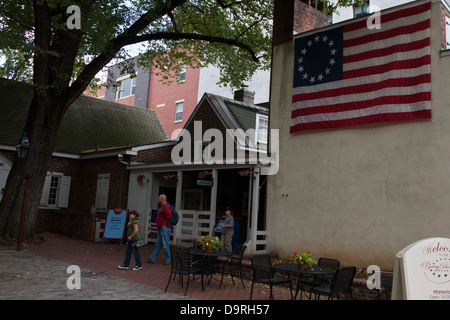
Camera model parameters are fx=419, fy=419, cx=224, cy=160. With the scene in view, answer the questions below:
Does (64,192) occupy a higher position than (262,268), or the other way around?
(64,192)

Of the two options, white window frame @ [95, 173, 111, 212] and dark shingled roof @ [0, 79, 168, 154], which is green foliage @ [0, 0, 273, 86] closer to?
dark shingled roof @ [0, 79, 168, 154]

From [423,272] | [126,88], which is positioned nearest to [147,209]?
[423,272]

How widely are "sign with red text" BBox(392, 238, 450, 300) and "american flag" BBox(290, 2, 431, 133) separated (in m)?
5.40

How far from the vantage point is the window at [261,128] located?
60.0 feet

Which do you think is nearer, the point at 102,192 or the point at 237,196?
the point at 237,196

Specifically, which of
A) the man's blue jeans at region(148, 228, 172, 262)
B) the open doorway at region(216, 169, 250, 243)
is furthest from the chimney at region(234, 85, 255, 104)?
the man's blue jeans at region(148, 228, 172, 262)

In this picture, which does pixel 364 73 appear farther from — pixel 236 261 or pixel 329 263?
pixel 236 261

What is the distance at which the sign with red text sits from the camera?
5.08 metres

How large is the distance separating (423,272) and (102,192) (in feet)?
52.1

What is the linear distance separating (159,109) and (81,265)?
2231 cm

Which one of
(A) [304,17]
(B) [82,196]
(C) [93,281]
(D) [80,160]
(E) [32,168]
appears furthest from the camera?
(D) [80,160]

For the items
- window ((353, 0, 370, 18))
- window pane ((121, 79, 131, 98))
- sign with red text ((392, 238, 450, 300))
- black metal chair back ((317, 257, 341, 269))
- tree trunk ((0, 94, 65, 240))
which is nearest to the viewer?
sign with red text ((392, 238, 450, 300))

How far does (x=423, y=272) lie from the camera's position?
17.1ft

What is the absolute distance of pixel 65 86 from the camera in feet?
49.0
